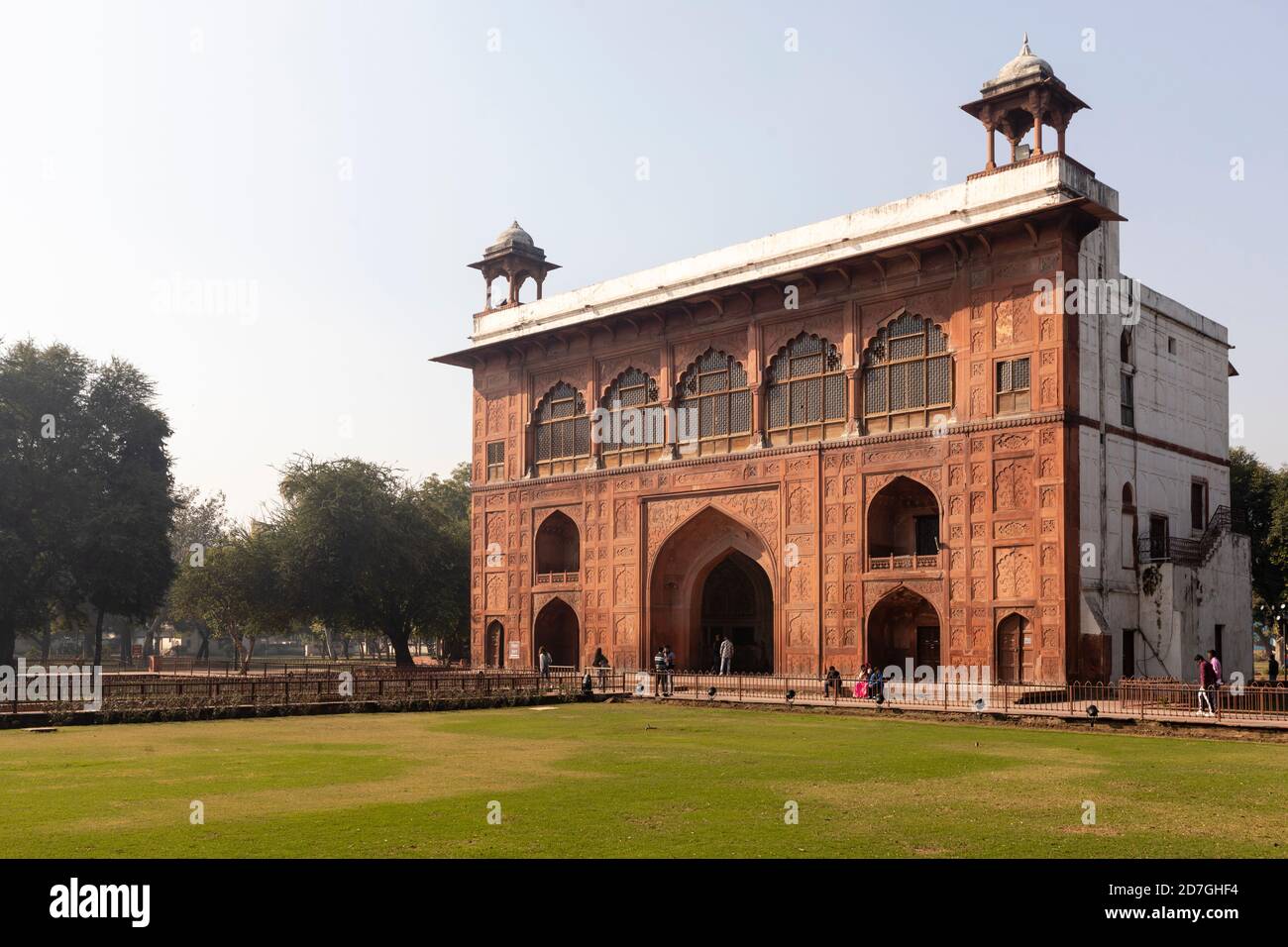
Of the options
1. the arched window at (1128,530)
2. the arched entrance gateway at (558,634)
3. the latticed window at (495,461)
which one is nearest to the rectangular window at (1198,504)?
the arched window at (1128,530)

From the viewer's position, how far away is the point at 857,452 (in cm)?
3288

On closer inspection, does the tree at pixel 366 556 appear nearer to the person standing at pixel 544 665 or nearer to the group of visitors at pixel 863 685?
the person standing at pixel 544 665

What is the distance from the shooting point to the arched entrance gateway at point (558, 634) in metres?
41.3

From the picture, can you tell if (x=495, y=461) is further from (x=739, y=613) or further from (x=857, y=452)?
(x=857, y=452)

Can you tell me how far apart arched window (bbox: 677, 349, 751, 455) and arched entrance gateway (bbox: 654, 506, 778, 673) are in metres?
2.14

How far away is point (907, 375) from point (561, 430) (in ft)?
43.5

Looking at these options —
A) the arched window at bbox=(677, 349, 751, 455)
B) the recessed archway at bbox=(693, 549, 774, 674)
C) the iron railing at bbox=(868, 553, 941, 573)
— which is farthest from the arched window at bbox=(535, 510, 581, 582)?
the iron railing at bbox=(868, 553, 941, 573)

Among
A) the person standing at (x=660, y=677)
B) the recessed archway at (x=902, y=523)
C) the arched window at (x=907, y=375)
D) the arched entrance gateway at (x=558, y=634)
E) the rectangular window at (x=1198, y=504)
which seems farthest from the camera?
the arched entrance gateway at (x=558, y=634)

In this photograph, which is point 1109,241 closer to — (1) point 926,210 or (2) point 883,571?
(1) point 926,210

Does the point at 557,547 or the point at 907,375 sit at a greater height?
the point at 907,375

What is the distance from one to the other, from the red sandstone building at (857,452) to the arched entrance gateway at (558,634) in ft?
0.30

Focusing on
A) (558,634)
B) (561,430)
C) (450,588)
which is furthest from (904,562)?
(450,588)
